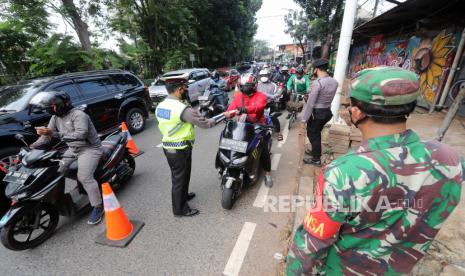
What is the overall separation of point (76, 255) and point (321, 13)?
957 inches

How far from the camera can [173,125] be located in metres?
2.72

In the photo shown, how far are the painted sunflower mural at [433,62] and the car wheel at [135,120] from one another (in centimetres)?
942

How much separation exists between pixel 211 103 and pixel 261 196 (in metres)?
5.34

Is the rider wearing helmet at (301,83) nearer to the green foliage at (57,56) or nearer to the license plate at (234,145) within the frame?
the license plate at (234,145)

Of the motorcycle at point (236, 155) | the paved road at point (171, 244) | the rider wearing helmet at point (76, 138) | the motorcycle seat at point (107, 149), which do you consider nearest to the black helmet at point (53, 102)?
the rider wearing helmet at point (76, 138)

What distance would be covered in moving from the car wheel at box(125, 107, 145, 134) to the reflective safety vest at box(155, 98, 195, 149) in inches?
180

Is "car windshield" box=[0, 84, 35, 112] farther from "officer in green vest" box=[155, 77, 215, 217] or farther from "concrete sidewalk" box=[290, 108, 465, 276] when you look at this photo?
"concrete sidewalk" box=[290, 108, 465, 276]

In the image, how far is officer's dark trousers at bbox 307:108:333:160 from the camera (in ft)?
13.1

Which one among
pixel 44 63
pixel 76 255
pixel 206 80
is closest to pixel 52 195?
pixel 76 255

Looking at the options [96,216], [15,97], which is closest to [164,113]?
[96,216]

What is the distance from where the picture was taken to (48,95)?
279 cm

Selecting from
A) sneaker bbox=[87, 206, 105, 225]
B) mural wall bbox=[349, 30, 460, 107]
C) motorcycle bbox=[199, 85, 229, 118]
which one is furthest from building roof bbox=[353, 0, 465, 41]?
sneaker bbox=[87, 206, 105, 225]

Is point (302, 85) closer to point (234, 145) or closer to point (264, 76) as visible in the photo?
point (264, 76)

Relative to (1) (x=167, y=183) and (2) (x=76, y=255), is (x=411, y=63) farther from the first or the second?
(2) (x=76, y=255)
